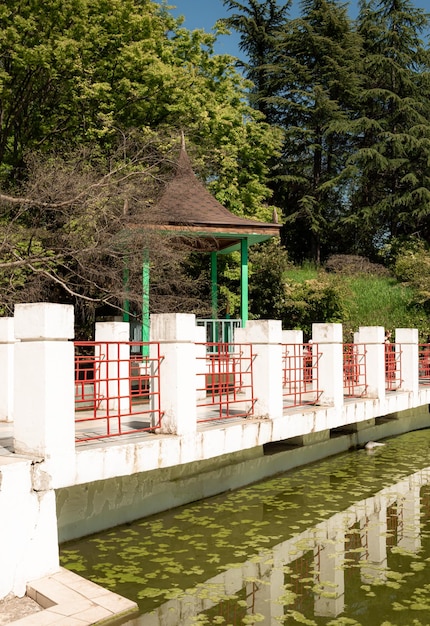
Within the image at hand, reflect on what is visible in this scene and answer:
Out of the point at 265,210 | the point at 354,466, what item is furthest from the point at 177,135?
→ the point at 354,466

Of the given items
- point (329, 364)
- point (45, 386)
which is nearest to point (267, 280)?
point (329, 364)

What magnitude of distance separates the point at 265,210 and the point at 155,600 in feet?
66.3

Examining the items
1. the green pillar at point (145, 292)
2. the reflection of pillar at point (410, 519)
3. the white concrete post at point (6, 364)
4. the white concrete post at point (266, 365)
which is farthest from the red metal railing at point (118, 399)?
the green pillar at point (145, 292)

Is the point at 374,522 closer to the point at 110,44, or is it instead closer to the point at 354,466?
the point at 354,466

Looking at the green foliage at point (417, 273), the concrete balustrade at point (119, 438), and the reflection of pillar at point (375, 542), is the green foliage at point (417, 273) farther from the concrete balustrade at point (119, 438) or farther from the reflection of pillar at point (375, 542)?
the reflection of pillar at point (375, 542)

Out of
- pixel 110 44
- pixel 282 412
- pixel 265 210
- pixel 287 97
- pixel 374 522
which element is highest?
pixel 287 97

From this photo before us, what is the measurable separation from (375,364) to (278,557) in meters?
6.08

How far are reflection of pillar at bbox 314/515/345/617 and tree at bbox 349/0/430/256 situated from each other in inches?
1032

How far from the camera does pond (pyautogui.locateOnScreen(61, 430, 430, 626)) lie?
197 inches

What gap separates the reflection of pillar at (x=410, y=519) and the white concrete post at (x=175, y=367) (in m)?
2.50

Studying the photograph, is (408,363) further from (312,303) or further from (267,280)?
(312,303)

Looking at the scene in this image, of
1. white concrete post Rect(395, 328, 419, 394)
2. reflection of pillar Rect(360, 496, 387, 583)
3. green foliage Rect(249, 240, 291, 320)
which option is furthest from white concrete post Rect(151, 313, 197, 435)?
green foliage Rect(249, 240, 291, 320)

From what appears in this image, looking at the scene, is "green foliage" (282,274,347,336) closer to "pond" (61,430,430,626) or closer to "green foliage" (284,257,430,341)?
"green foliage" (284,257,430,341)

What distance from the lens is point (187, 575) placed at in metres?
5.65
